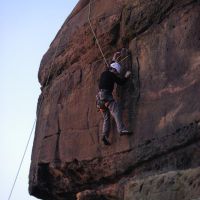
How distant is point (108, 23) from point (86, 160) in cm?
240

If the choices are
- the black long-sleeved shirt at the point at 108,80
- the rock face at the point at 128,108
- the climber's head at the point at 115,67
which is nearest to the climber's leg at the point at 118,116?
the rock face at the point at 128,108

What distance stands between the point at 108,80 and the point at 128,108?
55 cm

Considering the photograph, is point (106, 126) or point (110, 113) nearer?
point (106, 126)

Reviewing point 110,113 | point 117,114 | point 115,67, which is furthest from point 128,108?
point 115,67

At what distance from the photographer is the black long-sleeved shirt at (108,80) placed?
301 inches

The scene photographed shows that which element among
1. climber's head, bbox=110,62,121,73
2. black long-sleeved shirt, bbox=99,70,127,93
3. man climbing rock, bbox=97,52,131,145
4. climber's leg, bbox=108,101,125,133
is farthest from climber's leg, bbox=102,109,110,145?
climber's head, bbox=110,62,121,73

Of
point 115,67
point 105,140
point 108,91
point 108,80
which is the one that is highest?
point 115,67

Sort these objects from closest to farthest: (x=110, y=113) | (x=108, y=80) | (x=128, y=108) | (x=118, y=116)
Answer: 1. (x=118, y=116)
2. (x=128, y=108)
3. (x=108, y=80)
4. (x=110, y=113)

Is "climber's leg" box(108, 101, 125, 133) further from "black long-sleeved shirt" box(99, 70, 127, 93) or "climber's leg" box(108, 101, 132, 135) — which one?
"black long-sleeved shirt" box(99, 70, 127, 93)

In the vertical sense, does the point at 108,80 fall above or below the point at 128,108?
above

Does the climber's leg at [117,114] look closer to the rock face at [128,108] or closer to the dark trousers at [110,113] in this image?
the dark trousers at [110,113]

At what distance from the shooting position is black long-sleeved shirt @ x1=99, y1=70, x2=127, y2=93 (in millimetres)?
7633

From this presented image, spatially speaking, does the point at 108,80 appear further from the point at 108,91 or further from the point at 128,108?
the point at 128,108

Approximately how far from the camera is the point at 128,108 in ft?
24.7
